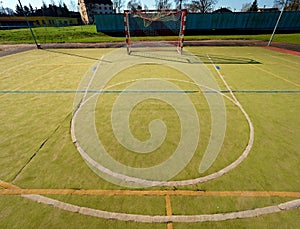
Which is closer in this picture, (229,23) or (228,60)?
(228,60)

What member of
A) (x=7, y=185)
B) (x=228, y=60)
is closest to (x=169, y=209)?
(x=7, y=185)

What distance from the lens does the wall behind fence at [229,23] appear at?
2669 centimetres

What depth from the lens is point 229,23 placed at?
2758 centimetres

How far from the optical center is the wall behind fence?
26688 millimetres

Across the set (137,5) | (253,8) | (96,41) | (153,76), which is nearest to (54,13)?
(137,5)

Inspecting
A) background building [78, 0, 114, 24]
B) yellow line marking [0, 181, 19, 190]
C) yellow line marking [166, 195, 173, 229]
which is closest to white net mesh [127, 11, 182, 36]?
yellow line marking [0, 181, 19, 190]

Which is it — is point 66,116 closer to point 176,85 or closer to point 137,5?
point 176,85

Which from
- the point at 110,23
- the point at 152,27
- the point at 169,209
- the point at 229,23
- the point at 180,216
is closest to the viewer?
the point at 180,216

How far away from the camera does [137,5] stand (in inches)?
2849

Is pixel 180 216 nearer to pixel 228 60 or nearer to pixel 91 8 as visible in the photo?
pixel 228 60

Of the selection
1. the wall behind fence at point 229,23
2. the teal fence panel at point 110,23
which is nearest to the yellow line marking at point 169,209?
the wall behind fence at point 229,23

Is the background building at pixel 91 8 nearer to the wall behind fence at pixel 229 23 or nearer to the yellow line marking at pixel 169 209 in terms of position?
the wall behind fence at pixel 229 23

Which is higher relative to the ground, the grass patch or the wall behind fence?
the wall behind fence

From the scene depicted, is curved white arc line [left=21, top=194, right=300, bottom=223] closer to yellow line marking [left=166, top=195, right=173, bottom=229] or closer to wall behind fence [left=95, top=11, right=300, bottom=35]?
yellow line marking [left=166, top=195, right=173, bottom=229]
